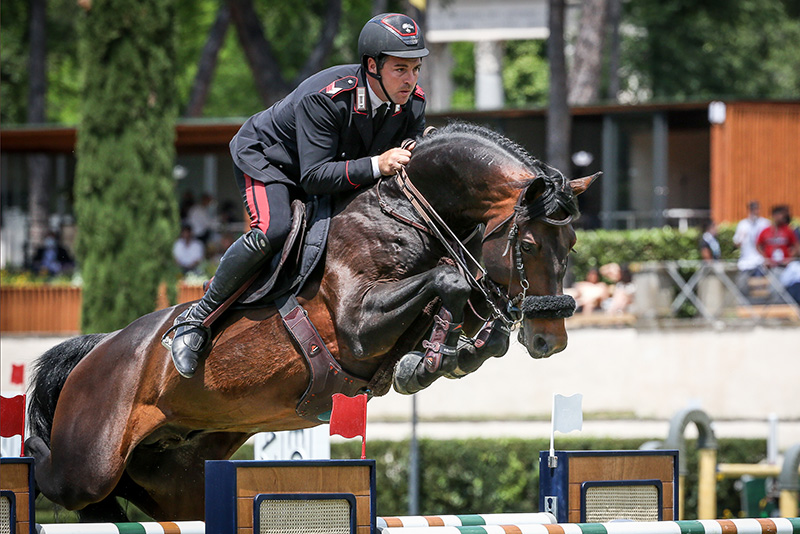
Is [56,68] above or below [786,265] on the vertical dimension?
above

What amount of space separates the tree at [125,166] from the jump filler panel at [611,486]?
31.6 feet

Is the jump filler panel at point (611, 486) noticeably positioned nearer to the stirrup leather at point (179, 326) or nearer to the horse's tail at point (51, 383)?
the stirrup leather at point (179, 326)

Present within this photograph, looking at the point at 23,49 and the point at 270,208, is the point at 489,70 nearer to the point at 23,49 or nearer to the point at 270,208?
the point at 23,49

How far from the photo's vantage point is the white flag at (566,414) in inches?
203

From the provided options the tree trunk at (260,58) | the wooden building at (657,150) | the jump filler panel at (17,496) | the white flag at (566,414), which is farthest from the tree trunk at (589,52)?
the jump filler panel at (17,496)

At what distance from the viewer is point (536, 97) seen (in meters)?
36.2

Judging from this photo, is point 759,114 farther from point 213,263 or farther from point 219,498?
point 219,498

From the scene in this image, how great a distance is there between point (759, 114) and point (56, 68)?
22.4 metres

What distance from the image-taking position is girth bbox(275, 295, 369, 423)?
4953mm

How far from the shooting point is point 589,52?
878 inches

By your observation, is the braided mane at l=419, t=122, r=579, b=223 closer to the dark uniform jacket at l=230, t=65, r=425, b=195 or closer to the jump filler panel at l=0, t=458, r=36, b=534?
the dark uniform jacket at l=230, t=65, r=425, b=195

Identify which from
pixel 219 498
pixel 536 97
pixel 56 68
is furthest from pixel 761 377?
pixel 56 68

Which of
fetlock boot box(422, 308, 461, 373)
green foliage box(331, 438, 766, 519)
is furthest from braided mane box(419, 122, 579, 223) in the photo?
green foliage box(331, 438, 766, 519)

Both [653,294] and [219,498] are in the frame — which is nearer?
[219,498]
